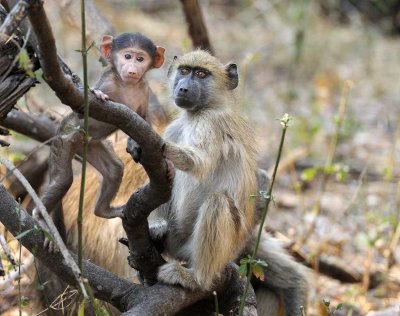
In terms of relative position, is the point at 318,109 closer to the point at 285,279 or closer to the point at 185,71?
the point at 285,279

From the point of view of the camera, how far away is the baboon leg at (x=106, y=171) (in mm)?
5383

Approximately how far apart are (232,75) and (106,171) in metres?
1.22

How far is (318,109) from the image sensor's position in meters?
12.7

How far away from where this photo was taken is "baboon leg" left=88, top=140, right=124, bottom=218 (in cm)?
538

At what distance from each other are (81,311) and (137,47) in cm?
180

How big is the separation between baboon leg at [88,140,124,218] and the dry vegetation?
883 mm

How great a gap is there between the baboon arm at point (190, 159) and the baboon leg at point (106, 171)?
0.64 m

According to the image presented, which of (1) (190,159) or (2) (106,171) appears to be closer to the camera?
(1) (190,159)

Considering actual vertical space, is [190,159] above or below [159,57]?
below

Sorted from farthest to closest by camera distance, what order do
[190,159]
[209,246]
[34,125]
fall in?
[34,125] → [209,246] → [190,159]

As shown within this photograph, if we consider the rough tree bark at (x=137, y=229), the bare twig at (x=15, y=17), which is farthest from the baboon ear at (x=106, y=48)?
the bare twig at (x=15, y=17)

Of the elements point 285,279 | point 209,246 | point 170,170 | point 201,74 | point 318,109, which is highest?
point 318,109

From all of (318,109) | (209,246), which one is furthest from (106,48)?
(318,109)

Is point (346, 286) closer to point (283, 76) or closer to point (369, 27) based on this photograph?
point (283, 76)
